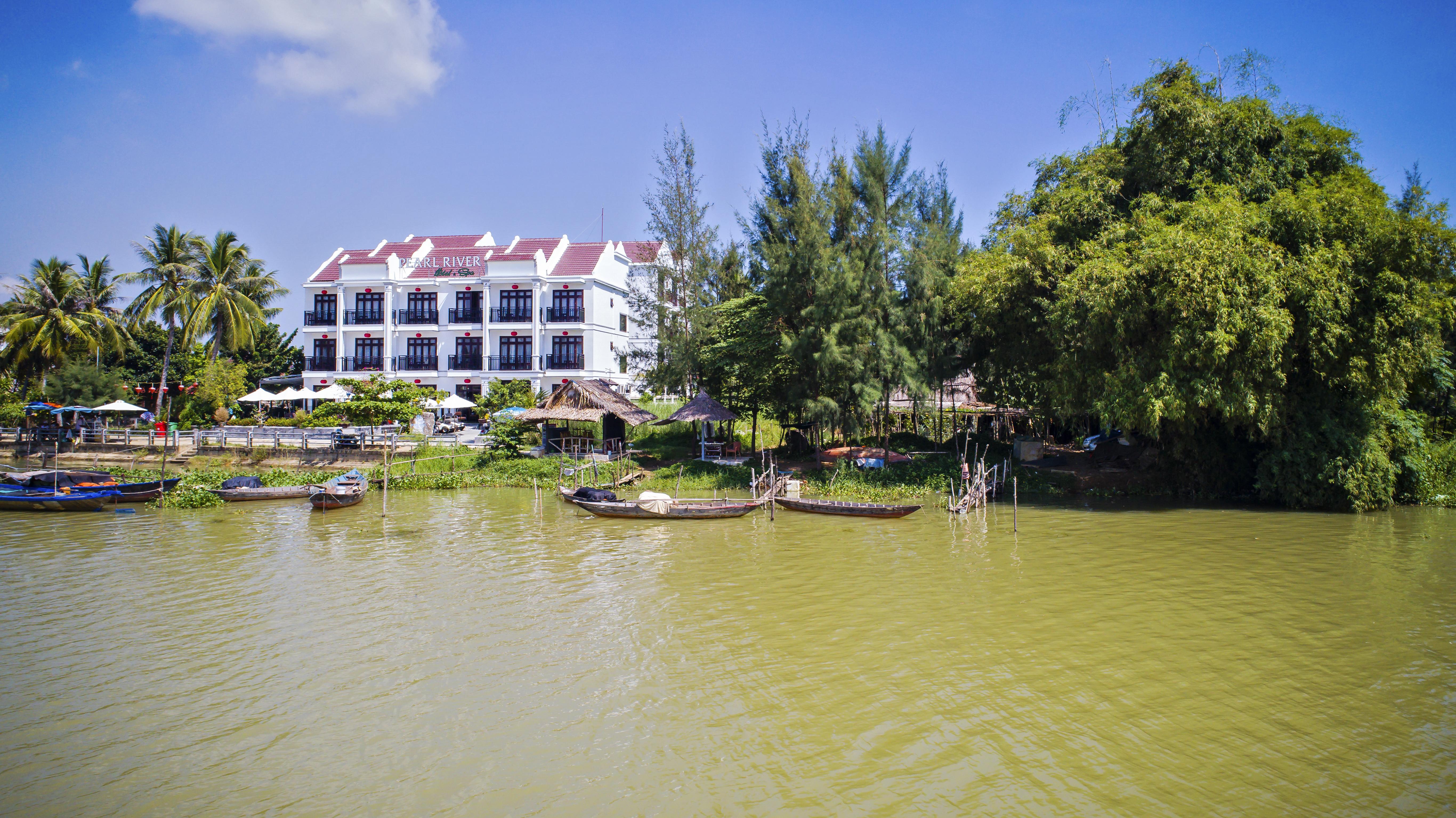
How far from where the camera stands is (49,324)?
122 ft

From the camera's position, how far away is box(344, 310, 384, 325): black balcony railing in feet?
152

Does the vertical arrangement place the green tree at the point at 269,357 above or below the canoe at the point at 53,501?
above

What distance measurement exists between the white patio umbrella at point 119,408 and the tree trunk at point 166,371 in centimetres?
331

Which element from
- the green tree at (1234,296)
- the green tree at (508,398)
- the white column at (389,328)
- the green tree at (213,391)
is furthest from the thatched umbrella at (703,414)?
the green tree at (213,391)

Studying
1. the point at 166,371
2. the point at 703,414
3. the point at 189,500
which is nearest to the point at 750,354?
the point at 703,414

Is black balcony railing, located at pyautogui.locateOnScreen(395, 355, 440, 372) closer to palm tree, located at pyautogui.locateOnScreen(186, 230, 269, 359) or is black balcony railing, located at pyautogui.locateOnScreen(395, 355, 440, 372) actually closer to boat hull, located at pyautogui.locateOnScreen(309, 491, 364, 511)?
palm tree, located at pyautogui.locateOnScreen(186, 230, 269, 359)

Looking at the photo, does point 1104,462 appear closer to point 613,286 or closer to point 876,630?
point 876,630

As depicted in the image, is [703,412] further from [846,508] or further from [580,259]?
[580,259]

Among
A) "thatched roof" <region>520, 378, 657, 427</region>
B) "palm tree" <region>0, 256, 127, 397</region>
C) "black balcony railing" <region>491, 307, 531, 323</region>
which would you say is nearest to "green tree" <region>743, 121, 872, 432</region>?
"thatched roof" <region>520, 378, 657, 427</region>

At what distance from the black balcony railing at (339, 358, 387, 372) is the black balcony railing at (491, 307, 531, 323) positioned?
7487 mm

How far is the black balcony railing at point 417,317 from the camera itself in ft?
152

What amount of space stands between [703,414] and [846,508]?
8.89m

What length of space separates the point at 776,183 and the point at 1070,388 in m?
13.4

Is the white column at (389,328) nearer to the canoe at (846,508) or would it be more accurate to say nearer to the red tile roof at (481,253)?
the red tile roof at (481,253)
